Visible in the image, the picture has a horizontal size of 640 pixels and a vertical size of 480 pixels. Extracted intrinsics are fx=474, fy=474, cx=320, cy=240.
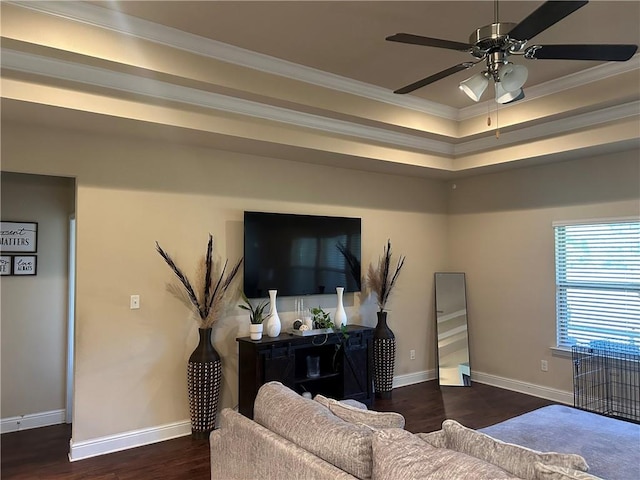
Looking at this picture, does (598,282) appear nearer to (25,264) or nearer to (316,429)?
(316,429)

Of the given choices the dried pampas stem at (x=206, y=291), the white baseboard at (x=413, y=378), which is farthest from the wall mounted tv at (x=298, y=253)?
the white baseboard at (x=413, y=378)

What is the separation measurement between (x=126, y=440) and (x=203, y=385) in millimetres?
→ 744

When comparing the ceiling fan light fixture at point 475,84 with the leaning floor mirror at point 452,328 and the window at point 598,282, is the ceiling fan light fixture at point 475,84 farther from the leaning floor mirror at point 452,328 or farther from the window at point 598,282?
the leaning floor mirror at point 452,328

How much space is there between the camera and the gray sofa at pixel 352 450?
158 cm

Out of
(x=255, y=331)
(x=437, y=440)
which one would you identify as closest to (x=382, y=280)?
(x=255, y=331)

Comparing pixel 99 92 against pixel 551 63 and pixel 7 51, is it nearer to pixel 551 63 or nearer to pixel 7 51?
pixel 7 51

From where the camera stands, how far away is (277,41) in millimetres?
3412

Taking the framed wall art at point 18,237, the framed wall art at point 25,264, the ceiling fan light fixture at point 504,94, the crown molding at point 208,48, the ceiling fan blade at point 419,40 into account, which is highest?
the crown molding at point 208,48

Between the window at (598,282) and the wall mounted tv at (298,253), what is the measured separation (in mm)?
2215

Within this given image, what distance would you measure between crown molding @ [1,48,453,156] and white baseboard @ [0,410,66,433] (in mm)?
3042

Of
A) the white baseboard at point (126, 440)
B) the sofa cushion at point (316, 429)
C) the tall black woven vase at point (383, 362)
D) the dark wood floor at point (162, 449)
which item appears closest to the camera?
the sofa cushion at point (316, 429)

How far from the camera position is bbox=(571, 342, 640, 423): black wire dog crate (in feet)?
14.6

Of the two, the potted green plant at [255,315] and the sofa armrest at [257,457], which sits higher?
the potted green plant at [255,315]

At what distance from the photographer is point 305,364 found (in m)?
4.65
